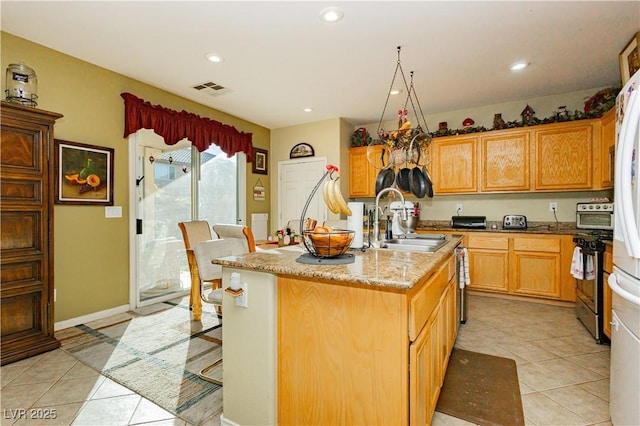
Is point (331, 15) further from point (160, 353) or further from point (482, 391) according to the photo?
point (160, 353)

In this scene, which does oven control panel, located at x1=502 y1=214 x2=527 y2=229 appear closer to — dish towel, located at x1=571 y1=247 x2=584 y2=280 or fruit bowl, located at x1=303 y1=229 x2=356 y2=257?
dish towel, located at x1=571 y1=247 x2=584 y2=280

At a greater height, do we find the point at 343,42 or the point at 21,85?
the point at 343,42

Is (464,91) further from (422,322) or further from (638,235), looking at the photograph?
(422,322)

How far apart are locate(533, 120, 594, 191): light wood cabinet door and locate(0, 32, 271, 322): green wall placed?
5.03 m

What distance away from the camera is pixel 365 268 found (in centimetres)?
138

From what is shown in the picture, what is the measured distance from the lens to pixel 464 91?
3.94m

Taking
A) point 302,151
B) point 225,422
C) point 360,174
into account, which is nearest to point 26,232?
point 225,422

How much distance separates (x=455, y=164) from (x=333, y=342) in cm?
394

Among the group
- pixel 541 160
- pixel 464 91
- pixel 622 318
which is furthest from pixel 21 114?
pixel 541 160

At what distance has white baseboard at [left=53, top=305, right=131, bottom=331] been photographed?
9.61ft

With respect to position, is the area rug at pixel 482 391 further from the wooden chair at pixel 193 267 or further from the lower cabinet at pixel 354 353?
the wooden chair at pixel 193 267

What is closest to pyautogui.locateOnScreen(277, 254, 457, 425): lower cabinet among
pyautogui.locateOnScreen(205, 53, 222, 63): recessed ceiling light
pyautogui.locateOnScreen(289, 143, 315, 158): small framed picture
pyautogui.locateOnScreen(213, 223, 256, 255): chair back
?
pyautogui.locateOnScreen(213, 223, 256, 255): chair back

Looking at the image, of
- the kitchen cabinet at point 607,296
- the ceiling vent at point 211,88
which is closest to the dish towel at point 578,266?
the kitchen cabinet at point 607,296

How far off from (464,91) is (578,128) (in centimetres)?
144
